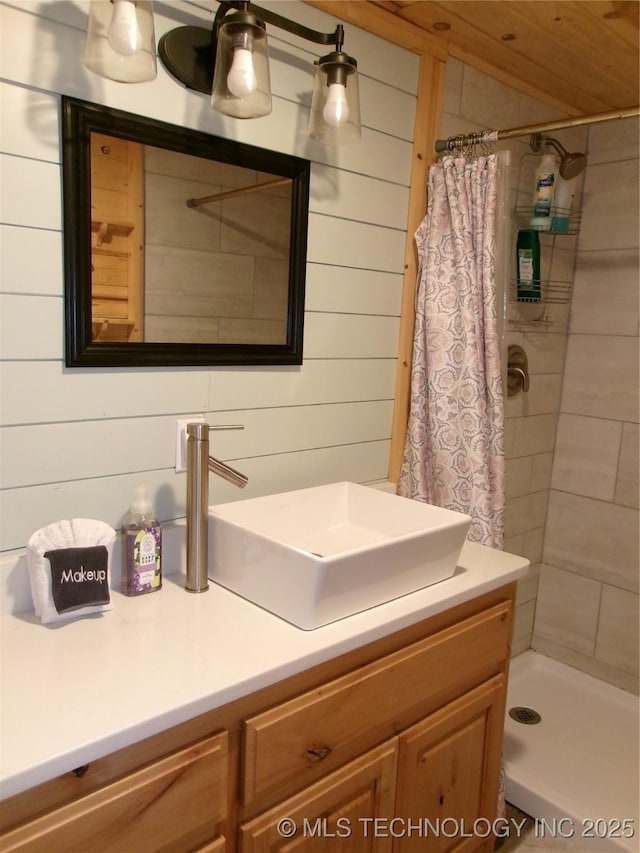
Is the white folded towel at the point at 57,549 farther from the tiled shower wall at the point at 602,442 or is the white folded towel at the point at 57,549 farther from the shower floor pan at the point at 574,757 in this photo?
the tiled shower wall at the point at 602,442

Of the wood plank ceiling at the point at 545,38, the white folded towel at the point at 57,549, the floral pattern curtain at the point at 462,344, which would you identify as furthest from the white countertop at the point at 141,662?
the wood plank ceiling at the point at 545,38

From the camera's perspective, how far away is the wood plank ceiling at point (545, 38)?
1667 mm

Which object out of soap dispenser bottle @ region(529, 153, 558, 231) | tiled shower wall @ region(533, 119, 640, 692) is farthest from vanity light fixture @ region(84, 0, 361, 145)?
tiled shower wall @ region(533, 119, 640, 692)

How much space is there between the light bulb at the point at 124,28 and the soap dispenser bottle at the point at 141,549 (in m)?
0.82

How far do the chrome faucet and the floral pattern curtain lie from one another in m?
0.79

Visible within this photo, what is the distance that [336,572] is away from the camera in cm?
121

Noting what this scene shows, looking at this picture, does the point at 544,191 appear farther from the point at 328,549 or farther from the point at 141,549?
the point at 141,549

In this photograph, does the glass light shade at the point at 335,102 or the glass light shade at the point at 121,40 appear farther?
the glass light shade at the point at 335,102

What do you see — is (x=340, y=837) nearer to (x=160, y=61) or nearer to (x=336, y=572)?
(x=336, y=572)

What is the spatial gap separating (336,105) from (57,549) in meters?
1.10

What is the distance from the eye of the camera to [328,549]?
163 cm

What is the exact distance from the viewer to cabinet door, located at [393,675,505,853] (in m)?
1.44

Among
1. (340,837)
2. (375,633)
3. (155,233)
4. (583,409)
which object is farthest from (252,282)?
(583,409)

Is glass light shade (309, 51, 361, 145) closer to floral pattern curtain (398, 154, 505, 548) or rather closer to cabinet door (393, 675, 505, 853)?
floral pattern curtain (398, 154, 505, 548)
